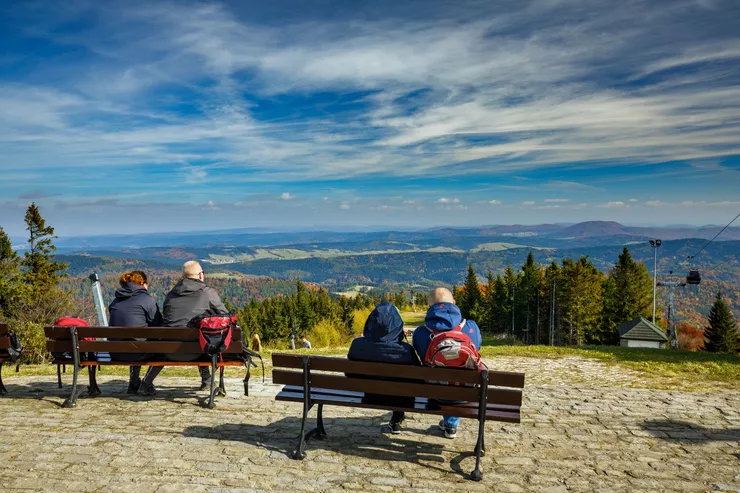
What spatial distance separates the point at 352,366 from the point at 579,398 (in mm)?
4889

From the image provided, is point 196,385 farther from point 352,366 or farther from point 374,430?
point 352,366

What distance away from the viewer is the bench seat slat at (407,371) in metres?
5.14

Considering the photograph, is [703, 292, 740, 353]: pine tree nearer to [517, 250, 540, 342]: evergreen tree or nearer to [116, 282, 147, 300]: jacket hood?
[517, 250, 540, 342]: evergreen tree

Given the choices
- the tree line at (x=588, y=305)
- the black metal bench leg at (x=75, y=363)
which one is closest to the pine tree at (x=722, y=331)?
the tree line at (x=588, y=305)

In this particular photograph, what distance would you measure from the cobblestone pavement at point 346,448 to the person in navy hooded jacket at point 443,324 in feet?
3.37

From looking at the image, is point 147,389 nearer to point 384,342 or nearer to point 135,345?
point 135,345

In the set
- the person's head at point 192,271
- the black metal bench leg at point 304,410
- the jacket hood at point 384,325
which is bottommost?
the black metal bench leg at point 304,410

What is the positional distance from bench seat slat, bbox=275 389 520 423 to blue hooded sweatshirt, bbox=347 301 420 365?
18.9 inches

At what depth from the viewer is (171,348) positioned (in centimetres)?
714

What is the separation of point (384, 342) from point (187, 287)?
3620 millimetres

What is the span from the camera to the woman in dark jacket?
789 cm

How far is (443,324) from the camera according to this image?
5.62 m

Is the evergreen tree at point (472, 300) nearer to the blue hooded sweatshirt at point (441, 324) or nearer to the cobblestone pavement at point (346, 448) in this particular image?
the cobblestone pavement at point (346, 448)

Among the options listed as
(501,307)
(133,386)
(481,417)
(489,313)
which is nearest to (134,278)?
(133,386)
